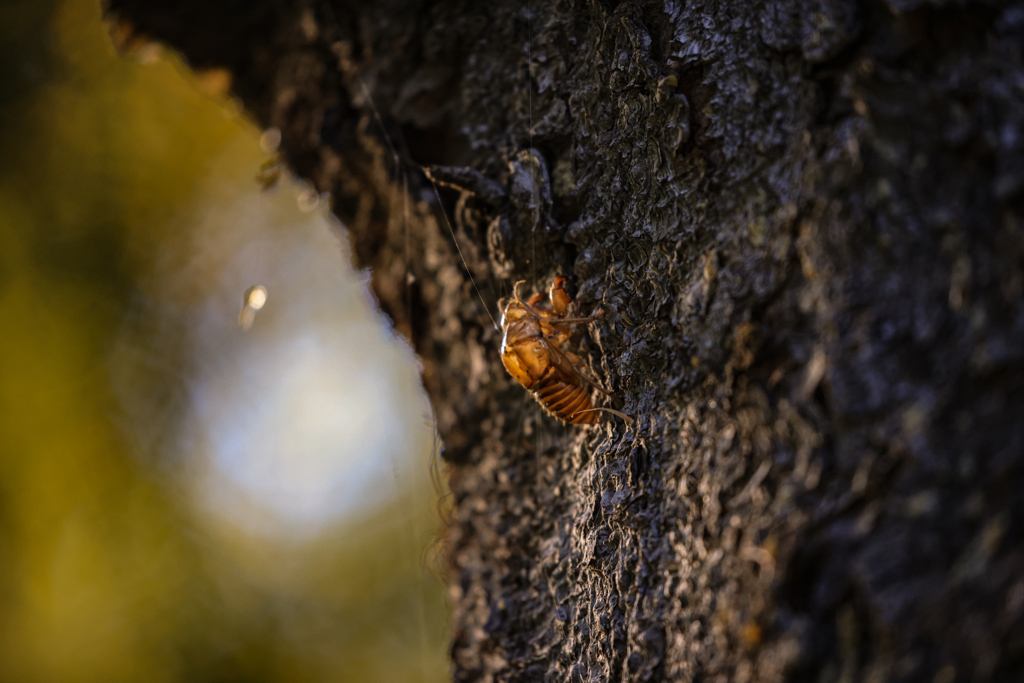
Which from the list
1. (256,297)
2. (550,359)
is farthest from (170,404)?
(550,359)

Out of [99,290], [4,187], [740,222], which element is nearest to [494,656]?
[740,222]

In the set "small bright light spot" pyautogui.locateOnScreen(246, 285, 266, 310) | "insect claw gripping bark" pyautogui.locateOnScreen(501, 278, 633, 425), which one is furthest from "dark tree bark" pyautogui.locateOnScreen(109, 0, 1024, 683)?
"small bright light spot" pyautogui.locateOnScreen(246, 285, 266, 310)

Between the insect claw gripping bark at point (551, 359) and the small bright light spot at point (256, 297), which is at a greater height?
the insect claw gripping bark at point (551, 359)

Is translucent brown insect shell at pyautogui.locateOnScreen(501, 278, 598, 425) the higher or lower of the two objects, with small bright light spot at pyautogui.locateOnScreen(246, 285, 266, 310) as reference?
higher

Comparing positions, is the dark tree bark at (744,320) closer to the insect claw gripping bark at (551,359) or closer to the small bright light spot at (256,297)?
the insect claw gripping bark at (551,359)

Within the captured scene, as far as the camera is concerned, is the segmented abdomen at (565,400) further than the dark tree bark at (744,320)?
Yes

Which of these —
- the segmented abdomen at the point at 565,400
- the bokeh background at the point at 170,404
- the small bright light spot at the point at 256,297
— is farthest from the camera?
the small bright light spot at the point at 256,297

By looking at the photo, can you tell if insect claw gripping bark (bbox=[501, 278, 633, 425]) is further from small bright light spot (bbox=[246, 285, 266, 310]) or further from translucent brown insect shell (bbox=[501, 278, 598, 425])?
small bright light spot (bbox=[246, 285, 266, 310])

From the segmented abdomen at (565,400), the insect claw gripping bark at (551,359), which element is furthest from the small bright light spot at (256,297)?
the segmented abdomen at (565,400)
